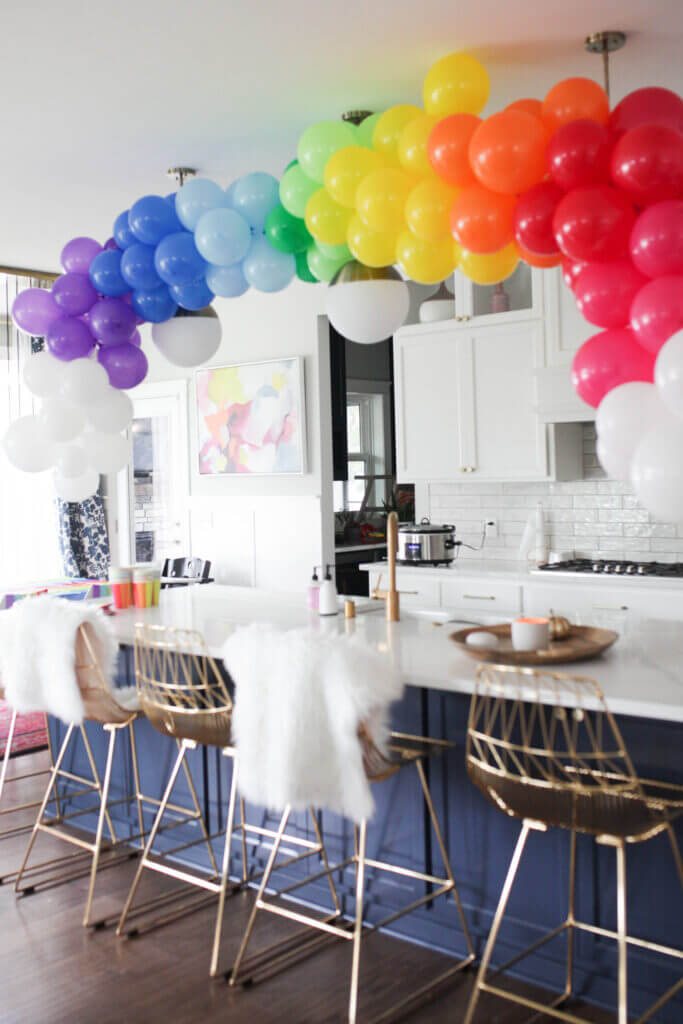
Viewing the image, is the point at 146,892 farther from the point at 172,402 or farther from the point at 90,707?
the point at 172,402

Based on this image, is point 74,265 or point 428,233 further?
point 74,265

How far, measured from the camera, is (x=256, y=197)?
11.5ft

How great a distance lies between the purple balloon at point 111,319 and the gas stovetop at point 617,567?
7.48ft

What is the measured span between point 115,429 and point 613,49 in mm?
2383

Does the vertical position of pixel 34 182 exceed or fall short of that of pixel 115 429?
it exceeds it

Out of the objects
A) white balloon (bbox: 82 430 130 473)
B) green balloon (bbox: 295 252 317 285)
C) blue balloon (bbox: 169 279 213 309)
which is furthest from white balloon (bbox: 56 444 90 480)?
green balloon (bbox: 295 252 317 285)

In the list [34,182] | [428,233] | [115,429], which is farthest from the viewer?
[34,182]

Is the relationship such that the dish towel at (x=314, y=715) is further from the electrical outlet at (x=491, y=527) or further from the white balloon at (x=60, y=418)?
the electrical outlet at (x=491, y=527)

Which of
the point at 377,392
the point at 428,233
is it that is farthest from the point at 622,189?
the point at 377,392

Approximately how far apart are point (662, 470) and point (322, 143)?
63.6 inches

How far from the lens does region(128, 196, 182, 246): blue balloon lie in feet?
12.0

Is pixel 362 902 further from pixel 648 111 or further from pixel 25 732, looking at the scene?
pixel 25 732

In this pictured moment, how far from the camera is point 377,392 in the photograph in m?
7.05

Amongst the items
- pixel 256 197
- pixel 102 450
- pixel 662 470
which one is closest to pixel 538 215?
pixel 662 470
